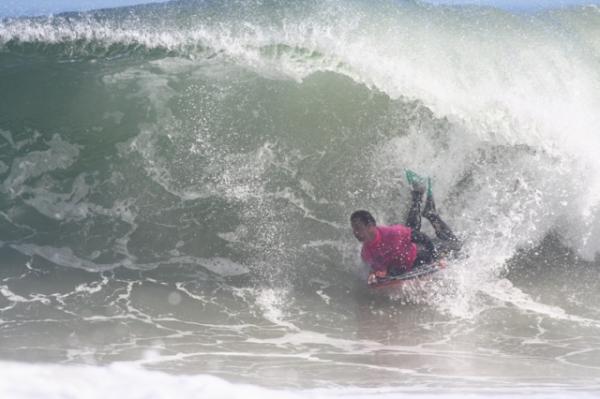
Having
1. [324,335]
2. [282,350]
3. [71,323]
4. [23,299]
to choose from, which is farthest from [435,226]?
[23,299]

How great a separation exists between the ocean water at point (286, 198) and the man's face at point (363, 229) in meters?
0.80

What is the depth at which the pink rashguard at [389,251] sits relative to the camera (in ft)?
20.2

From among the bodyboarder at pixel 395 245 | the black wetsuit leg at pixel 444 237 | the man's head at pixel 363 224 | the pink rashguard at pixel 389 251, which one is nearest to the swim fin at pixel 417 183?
the black wetsuit leg at pixel 444 237

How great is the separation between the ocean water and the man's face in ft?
2.62

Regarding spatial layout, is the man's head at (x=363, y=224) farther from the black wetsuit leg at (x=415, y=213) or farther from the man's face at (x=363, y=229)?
the black wetsuit leg at (x=415, y=213)

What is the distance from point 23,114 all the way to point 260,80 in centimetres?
343

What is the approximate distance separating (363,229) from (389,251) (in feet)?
1.28

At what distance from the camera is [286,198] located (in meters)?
7.77

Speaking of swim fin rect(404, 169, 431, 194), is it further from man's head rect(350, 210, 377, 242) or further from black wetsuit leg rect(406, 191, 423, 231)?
man's head rect(350, 210, 377, 242)

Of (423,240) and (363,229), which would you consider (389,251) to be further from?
(423,240)

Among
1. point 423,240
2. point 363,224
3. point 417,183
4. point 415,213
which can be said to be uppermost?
point 417,183

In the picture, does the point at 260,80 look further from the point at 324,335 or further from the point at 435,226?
the point at 324,335

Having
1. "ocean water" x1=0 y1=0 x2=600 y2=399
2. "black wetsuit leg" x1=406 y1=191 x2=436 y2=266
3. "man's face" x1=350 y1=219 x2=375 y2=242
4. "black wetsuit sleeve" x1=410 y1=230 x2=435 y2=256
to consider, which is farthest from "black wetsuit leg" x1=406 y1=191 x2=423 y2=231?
"man's face" x1=350 y1=219 x2=375 y2=242

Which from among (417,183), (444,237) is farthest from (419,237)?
(417,183)
